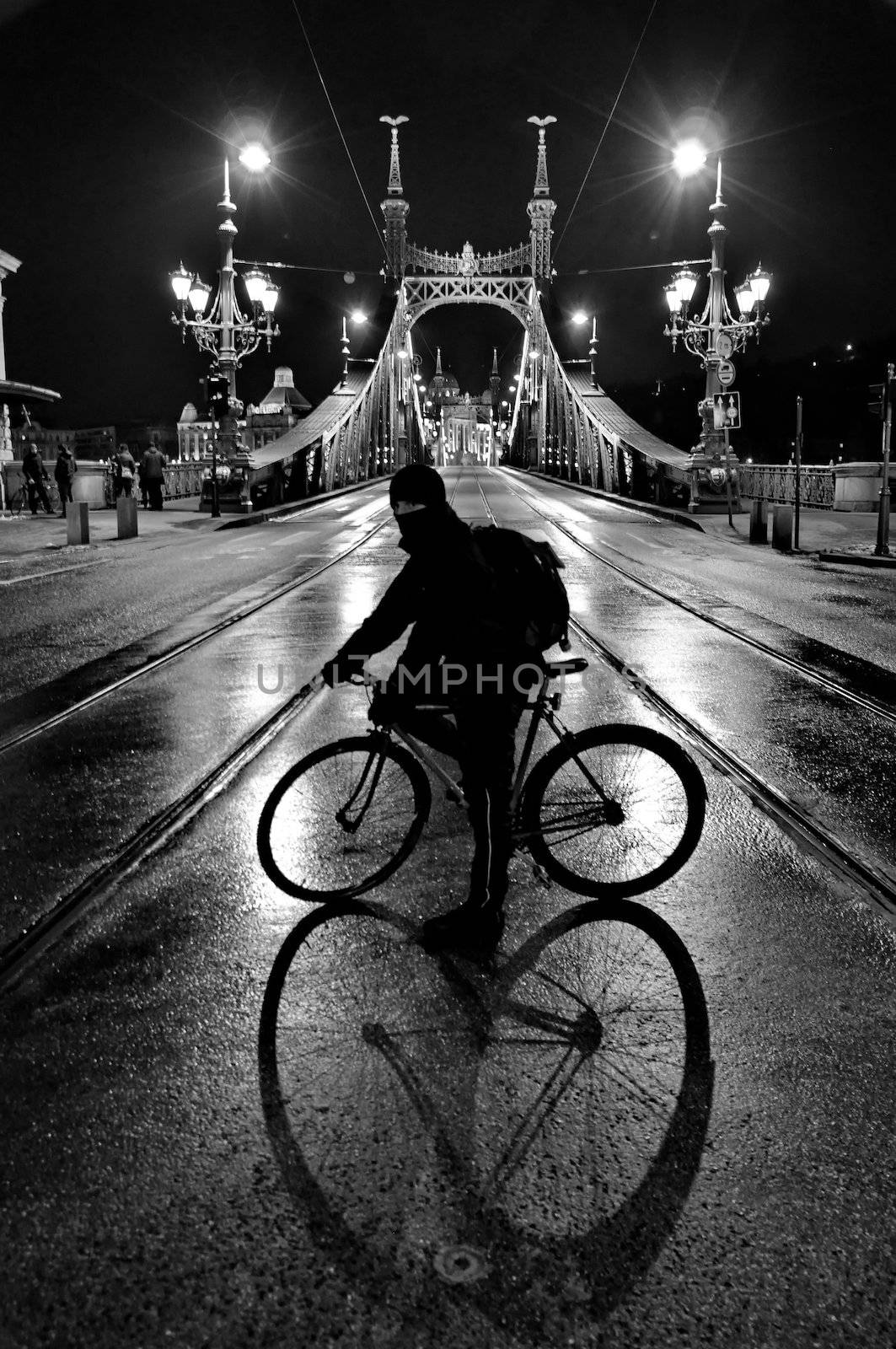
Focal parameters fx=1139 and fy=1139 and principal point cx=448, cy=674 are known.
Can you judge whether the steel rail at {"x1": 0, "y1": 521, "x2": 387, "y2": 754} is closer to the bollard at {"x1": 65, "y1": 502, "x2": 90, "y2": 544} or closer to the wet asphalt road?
the wet asphalt road

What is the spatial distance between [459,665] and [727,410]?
75.2 feet

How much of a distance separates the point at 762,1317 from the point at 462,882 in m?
2.28

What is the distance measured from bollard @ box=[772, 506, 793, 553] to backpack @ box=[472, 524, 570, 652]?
54.7 ft

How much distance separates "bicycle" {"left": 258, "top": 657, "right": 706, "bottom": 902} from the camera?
3975 mm

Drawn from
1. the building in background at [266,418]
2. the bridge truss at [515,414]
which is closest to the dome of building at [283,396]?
the building in background at [266,418]

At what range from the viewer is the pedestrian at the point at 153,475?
97.8 feet

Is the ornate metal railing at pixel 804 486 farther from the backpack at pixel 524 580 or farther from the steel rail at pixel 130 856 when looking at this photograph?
the backpack at pixel 524 580

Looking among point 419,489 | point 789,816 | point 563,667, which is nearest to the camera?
point 419,489

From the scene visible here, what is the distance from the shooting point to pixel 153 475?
98.5ft

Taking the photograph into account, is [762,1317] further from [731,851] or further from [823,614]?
[823,614]

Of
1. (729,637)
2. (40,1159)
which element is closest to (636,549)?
(729,637)

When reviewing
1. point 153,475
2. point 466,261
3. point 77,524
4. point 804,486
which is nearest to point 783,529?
point 77,524

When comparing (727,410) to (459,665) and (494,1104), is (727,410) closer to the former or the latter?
(459,665)

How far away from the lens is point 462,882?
4.22 meters
